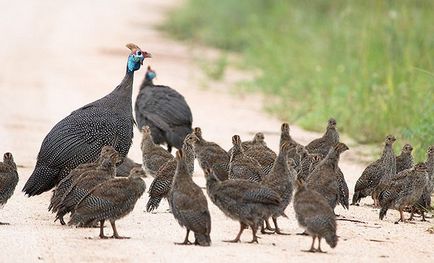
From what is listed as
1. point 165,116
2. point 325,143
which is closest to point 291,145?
point 325,143

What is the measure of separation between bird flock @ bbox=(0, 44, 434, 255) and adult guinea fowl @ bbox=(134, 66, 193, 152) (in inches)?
48.7

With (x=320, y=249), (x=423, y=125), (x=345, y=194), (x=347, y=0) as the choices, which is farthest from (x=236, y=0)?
(x=320, y=249)

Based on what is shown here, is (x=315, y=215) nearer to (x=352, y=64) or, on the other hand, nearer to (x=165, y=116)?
(x=165, y=116)

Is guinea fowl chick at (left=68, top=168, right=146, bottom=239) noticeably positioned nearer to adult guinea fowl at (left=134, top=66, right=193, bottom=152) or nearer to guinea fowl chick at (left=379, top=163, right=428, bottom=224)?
guinea fowl chick at (left=379, top=163, right=428, bottom=224)

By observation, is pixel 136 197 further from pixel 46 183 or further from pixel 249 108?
pixel 249 108

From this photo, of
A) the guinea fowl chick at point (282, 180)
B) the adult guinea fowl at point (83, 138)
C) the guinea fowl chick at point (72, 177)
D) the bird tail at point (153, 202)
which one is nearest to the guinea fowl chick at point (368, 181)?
the guinea fowl chick at point (282, 180)

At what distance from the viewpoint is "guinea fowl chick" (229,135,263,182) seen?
38.4 feet

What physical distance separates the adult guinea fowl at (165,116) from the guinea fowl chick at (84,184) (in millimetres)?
4005

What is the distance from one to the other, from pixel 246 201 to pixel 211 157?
2650 millimetres

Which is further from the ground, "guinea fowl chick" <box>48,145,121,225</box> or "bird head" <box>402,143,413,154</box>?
"bird head" <box>402,143,413,154</box>

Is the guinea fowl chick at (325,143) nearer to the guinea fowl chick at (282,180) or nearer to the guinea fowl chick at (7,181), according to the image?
the guinea fowl chick at (282,180)

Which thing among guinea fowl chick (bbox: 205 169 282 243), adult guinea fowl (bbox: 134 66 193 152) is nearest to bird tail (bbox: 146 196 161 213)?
guinea fowl chick (bbox: 205 169 282 243)

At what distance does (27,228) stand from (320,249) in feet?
8.02

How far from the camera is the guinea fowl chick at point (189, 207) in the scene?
31.6ft
